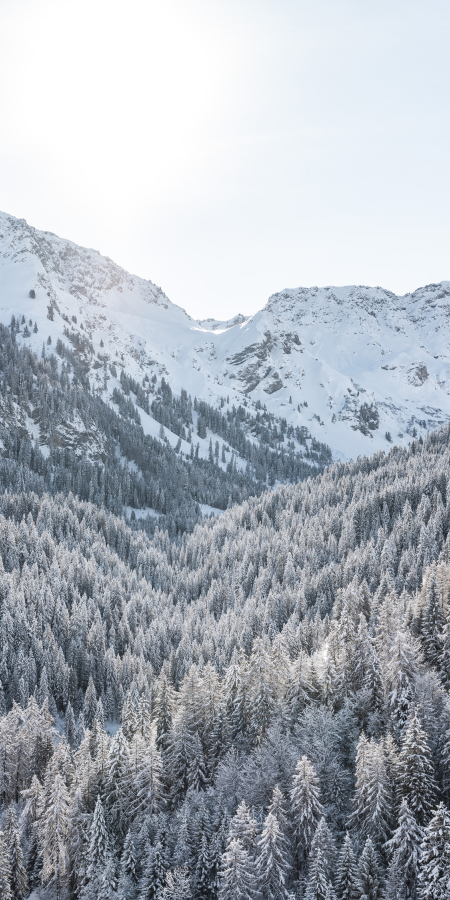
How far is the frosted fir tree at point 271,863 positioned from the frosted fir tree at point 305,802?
6.47 feet

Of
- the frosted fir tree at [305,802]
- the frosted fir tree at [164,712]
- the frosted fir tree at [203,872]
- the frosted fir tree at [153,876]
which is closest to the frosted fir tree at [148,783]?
the frosted fir tree at [153,876]

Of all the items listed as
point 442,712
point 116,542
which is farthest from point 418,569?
point 116,542

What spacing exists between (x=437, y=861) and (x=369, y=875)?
4.50m

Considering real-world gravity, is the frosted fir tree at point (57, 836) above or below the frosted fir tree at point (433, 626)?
below

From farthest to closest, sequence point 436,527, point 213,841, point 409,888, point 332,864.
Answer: point 436,527 < point 213,841 < point 332,864 < point 409,888

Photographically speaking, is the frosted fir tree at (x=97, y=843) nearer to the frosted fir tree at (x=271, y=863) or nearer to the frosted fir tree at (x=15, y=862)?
the frosted fir tree at (x=15, y=862)

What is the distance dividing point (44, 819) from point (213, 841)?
16679 millimetres

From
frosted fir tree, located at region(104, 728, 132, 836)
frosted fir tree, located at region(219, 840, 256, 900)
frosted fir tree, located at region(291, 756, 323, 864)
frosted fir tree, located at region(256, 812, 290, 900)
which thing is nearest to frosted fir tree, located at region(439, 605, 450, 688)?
frosted fir tree, located at region(291, 756, 323, 864)

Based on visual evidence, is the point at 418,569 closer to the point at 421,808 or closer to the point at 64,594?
the point at 421,808

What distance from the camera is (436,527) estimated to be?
334 feet

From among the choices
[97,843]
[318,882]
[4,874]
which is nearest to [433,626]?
[318,882]

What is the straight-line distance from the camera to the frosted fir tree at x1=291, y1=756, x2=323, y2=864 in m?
33.1

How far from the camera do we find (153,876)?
34.6 metres

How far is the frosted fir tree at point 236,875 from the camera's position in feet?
100
